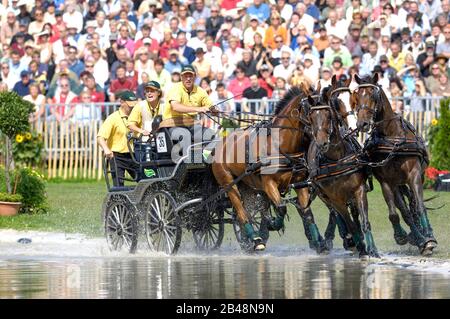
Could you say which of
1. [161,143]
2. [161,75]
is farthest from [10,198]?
[161,75]

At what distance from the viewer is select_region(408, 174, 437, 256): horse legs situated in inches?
558

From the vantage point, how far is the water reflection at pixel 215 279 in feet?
37.3

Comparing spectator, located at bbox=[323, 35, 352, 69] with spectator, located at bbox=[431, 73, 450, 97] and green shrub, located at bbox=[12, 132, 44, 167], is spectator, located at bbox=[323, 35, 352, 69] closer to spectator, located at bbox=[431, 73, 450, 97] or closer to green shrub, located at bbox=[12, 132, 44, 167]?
spectator, located at bbox=[431, 73, 450, 97]

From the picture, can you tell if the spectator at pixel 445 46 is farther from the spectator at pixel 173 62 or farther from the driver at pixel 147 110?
the driver at pixel 147 110

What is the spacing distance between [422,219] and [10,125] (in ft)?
25.8

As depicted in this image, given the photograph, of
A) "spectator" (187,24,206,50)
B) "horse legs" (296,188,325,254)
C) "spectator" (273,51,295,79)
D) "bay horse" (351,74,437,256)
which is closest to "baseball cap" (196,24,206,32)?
"spectator" (187,24,206,50)

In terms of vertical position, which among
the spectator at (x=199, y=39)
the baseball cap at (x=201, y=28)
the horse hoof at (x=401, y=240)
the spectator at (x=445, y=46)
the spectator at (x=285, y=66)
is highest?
the baseball cap at (x=201, y=28)

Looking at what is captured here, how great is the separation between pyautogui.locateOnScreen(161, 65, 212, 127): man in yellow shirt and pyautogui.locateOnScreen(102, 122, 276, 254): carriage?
0.30 m

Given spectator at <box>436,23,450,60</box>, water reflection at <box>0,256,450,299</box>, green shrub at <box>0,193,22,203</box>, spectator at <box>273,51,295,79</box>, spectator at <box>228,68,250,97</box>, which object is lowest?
water reflection at <box>0,256,450,299</box>

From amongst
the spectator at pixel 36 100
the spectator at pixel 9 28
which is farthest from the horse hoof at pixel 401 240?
the spectator at pixel 9 28

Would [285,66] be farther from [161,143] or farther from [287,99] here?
[287,99]

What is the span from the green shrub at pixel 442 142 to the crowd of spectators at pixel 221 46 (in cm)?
117

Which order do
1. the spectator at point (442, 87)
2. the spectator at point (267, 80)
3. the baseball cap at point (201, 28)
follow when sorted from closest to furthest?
the spectator at point (442, 87) → the spectator at point (267, 80) → the baseball cap at point (201, 28)

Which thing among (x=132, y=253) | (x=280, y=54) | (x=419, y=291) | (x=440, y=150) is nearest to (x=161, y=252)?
(x=132, y=253)
